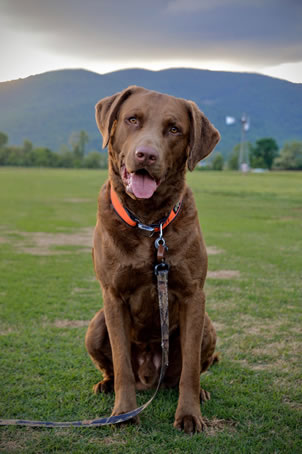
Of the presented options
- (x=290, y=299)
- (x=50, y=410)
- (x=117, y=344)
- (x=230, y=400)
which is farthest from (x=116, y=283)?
(x=290, y=299)

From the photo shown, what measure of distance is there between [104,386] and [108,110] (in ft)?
7.12

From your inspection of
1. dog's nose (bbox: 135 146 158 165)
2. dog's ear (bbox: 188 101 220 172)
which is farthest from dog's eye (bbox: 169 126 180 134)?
dog's nose (bbox: 135 146 158 165)

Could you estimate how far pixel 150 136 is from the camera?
3.25 metres

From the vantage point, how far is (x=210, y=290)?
7648 millimetres

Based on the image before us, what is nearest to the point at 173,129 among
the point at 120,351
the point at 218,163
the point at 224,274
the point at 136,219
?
the point at 136,219

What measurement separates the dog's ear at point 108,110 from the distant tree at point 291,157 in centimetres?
6314

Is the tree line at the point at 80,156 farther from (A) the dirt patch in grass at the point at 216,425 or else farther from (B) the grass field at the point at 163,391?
(A) the dirt patch in grass at the point at 216,425

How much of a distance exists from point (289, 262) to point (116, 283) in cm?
744

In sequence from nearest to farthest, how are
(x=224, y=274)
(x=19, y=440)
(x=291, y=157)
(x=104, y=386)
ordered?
(x=19, y=440), (x=104, y=386), (x=224, y=274), (x=291, y=157)

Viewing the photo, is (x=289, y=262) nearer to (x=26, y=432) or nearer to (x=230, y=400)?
(x=230, y=400)

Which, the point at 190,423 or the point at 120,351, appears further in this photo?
the point at 120,351

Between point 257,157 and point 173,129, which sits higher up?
point 257,157

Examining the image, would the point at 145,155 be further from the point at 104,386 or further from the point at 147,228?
the point at 104,386

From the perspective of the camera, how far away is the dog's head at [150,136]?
3.19 metres
